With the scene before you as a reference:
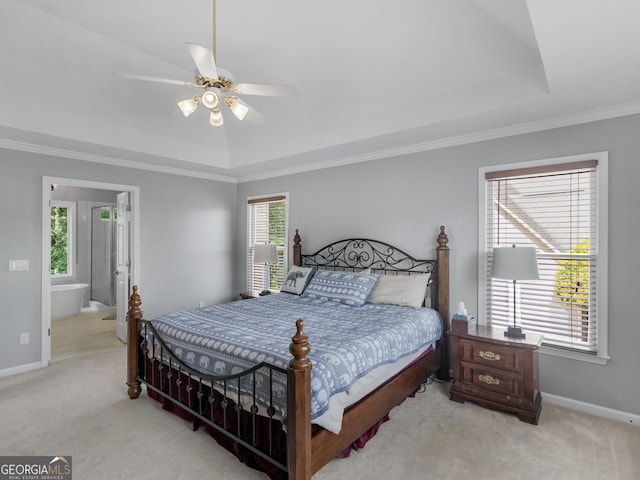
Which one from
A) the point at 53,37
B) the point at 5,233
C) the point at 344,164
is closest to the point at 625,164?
the point at 344,164

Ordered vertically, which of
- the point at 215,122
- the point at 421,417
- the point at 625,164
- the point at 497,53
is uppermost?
the point at 497,53

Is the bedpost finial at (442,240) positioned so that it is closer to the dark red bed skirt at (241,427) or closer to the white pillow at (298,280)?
the white pillow at (298,280)

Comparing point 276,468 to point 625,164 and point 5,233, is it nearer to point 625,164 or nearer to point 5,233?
point 625,164

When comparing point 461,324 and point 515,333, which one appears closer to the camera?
point 515,333

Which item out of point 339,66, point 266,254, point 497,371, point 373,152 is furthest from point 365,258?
point 339,66

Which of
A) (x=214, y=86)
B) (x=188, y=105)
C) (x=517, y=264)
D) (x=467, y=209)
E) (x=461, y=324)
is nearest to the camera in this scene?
(x=214, y=86)

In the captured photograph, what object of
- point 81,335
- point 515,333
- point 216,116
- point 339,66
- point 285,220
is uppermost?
point 339,66

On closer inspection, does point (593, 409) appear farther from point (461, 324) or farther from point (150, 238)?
point (150, 238)

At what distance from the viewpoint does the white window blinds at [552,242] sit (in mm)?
2877

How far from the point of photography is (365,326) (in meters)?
2.77

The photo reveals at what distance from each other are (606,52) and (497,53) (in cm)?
84

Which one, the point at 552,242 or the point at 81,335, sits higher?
the point at 552,242

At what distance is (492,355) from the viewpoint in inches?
112

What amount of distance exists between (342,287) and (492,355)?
1569 mm
